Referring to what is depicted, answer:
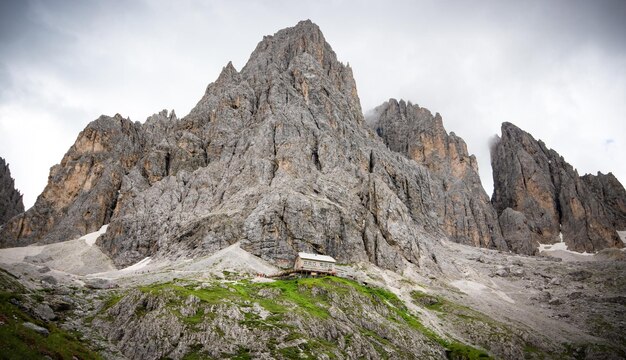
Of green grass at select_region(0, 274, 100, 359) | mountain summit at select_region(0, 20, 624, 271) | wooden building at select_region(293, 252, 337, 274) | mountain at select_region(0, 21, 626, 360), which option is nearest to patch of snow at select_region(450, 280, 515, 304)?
mountain at select_region(0, 21, 626, 360)

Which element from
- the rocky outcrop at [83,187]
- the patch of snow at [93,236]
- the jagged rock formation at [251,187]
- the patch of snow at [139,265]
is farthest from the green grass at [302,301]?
the rocky outcrop at [83,187]

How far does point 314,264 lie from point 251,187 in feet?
149

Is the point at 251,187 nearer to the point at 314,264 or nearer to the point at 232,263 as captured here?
the point at 232,263

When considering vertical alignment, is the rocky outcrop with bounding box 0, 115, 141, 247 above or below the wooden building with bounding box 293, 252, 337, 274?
above

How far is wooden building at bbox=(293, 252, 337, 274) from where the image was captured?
9919cm

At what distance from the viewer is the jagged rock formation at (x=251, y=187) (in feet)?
396

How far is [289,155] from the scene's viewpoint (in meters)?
147

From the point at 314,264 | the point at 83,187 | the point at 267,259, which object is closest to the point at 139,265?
the point at 267,259

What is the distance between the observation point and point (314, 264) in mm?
100250

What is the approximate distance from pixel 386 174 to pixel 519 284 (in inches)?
2704

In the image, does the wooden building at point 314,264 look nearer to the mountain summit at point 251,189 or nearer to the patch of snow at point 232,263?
the patch of snow at point 232,263

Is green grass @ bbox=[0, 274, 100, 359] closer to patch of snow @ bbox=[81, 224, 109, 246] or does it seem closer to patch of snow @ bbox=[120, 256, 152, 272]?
patch of snow @ bbox=[120, 256, 152, 272]

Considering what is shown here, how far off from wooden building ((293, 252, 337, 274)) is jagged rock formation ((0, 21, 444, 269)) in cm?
1060

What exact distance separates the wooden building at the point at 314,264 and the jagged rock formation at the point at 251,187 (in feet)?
34.8
